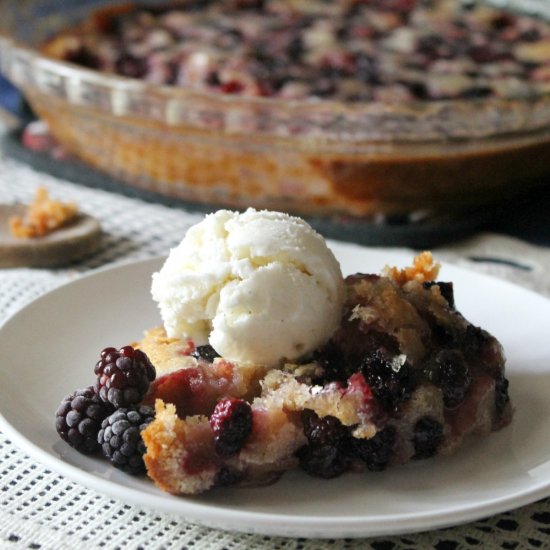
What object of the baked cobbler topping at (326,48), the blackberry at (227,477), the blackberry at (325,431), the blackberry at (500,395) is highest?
the blackberry at (325,431)

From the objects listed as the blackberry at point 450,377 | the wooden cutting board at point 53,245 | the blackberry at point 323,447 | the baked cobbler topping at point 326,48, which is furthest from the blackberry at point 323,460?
the baked cobbler topping at point 326,48

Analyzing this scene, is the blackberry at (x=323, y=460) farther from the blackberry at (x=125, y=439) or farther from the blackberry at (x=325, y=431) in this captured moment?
the blackberry at (x=125, y=439)

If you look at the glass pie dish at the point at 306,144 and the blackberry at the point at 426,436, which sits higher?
the blackberry at the point at 426,436

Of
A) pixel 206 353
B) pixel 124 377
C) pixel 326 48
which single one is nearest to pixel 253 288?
pixel 206 353

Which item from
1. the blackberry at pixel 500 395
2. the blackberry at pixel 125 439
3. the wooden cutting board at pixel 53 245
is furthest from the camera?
the wooden cutting board at pixel 53 245

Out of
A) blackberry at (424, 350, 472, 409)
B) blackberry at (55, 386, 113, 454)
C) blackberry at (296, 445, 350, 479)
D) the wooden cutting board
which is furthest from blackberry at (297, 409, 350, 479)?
the wooden cutting board

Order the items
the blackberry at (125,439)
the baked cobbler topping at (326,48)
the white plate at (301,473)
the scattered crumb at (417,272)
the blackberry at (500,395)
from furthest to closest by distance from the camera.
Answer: the baked cobbler topping at (326,48), the scattered crumb at (417,272), the blackberry at (500,395), the blackberry at (125,439), the white plate at (301,473)

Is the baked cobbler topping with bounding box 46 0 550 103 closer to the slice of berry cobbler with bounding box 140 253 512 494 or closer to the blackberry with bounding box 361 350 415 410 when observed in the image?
the slice of berry cobbler with bounding box 140 253 512 494

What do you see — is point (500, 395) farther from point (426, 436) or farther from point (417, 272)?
point (417, 272)
